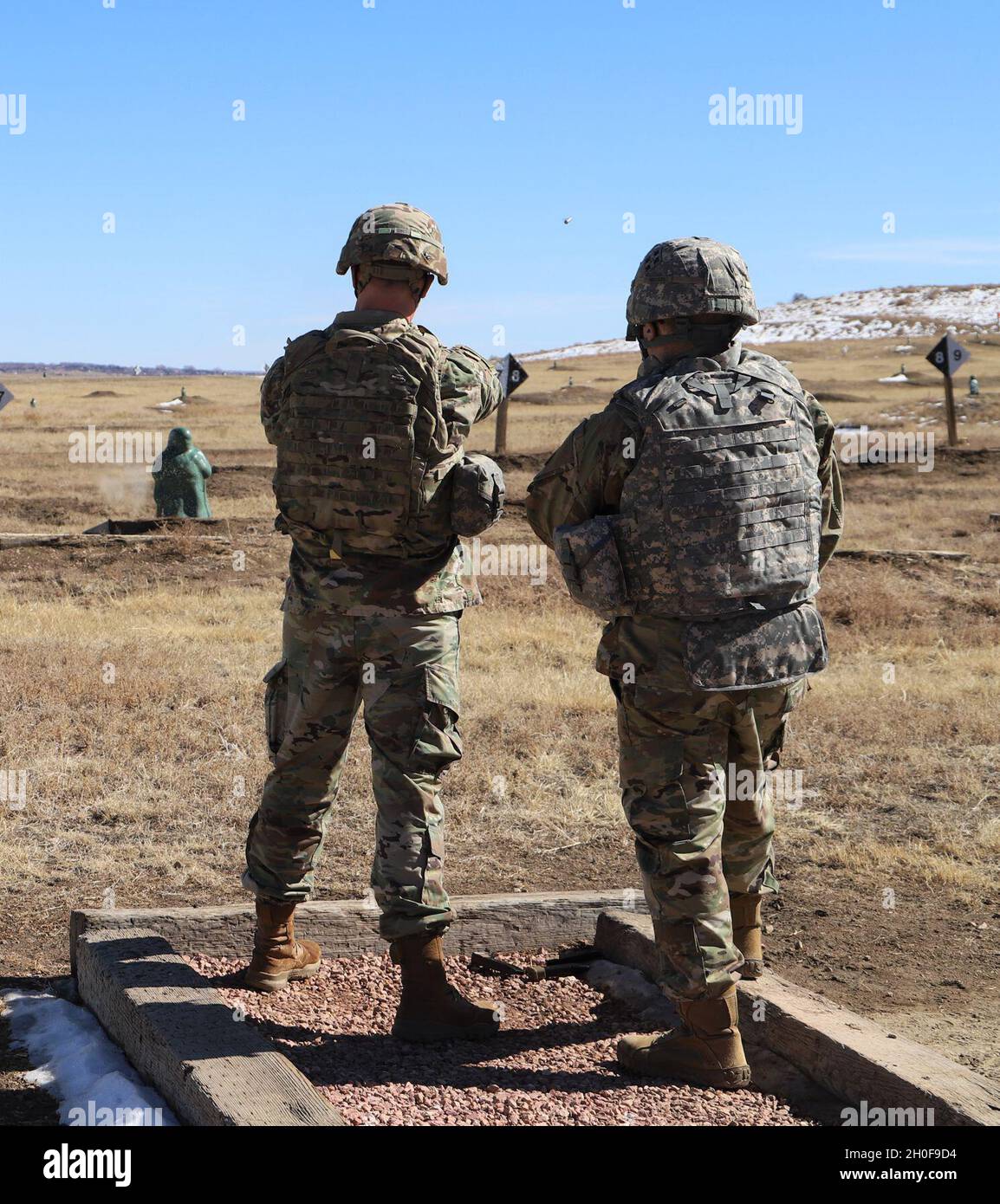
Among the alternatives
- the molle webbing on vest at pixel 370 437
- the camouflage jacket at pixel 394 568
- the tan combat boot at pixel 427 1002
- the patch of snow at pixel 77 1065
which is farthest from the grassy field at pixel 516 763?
the molle webbing on vest at pixel 370 437

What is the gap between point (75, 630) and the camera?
399 inches

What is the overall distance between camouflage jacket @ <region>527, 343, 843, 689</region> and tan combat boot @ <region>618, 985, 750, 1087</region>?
0.80m

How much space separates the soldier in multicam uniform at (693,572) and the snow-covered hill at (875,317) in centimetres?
8085

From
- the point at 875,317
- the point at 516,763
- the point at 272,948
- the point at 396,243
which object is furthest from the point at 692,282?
the point at 875,317

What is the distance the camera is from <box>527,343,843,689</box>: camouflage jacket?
3473 mm

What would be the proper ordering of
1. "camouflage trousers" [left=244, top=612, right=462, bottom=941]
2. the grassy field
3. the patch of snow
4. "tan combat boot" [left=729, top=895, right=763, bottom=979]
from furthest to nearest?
1. the grassy field
2. "tan combat boot" [left=729, top=895, right=763, bottom=979]
3. "camouflage trousers" [left=244, top=612, right=462, bottom=941]
4. the patch of snow

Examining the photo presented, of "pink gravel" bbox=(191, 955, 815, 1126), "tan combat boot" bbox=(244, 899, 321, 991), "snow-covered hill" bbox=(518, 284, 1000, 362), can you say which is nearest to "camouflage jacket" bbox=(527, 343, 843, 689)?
"pink gravel" bbox=(191, 955, 815, 1126)

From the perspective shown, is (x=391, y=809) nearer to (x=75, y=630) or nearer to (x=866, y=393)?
(x=75, y=630)

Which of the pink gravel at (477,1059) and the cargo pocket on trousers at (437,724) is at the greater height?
the cargo pocket on trousers at (437,724)

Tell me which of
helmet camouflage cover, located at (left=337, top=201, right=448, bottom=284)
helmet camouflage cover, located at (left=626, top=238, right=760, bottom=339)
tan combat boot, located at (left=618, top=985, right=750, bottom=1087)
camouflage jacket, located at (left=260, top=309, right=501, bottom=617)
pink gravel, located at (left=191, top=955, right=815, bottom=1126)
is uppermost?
helmet camouflage cover, located at (left=337, top=201, right=448, bottom=284)

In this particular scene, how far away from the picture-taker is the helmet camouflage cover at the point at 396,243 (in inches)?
153

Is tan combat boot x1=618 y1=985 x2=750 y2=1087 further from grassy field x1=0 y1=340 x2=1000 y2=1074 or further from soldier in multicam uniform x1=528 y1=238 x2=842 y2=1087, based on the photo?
grassy field x1=0 y1=340 x2=1000 y2=1074

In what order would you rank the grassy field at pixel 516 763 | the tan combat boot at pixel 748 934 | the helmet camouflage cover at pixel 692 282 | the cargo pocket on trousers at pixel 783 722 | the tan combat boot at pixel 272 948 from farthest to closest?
the grassy field at pixel 516 763 → the tan combat boot at pixel 272 948 → the tan combat boot at pixel 748 934 → the cargo pocket on trousers at pixel 783 722 → the helmet camouflage cover at pixel 692 282

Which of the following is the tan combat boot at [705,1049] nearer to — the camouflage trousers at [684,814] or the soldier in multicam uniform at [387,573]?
the camouflage trousers at [684,814]
